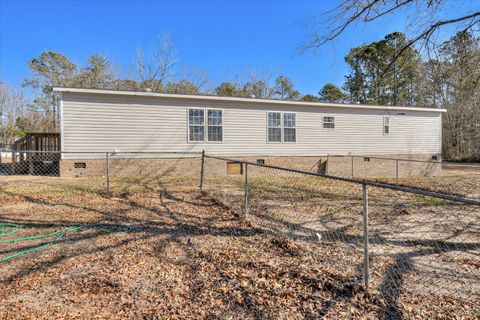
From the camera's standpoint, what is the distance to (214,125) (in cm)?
1228

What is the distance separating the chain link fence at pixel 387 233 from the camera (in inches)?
104

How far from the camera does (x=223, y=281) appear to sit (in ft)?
9.25

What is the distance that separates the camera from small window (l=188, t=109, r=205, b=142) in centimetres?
1191

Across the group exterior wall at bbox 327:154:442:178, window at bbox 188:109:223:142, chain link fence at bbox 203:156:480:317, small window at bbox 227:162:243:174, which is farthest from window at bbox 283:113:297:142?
chain link fence at bbox 203:156:480:317

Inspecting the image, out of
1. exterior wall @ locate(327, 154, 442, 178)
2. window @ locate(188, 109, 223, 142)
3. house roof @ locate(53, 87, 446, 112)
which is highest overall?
house roof @ locate(53, 87, 446, 112)

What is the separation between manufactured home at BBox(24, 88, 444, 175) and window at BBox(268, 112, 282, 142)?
0.05 meters

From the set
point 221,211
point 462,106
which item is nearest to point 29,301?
point 221,211

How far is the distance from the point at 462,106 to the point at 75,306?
32550 mm

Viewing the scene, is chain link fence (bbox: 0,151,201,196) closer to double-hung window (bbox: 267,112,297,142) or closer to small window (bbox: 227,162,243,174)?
small window (bbox: 227,162,243,174)

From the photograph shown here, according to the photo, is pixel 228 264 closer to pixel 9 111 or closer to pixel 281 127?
pixel 281 127

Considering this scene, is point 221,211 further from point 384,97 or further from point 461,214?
point 384,97

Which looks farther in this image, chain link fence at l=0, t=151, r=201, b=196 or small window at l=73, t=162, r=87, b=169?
small window at l=73, t=162, r=87, b=169

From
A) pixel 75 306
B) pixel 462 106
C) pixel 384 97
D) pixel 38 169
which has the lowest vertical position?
pixel 75 306

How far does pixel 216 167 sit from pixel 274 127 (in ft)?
10.8
